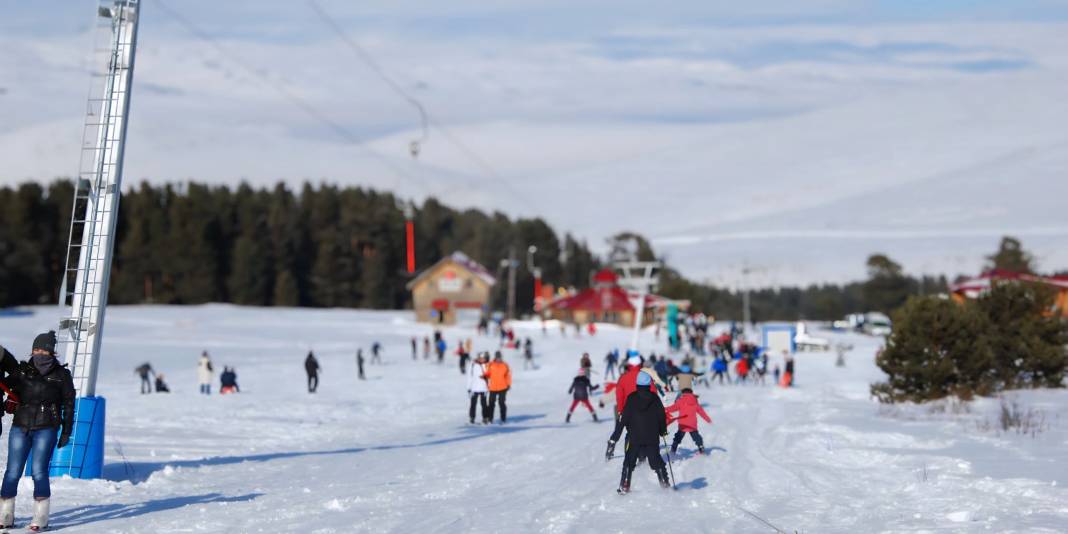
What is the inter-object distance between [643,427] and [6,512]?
6446 mm

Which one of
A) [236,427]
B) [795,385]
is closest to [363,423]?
[236,427]

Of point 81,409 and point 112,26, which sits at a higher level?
point 112,26

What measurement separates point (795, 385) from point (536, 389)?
9.59 meters

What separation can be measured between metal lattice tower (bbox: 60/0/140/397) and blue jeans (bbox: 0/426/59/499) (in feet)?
11.1

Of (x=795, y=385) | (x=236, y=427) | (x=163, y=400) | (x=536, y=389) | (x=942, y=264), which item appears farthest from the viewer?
(x=942, y=264)

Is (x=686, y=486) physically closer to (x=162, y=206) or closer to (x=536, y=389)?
(x=536, y=389)

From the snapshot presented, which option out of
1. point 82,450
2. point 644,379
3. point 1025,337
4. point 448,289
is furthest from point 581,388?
point 448,289

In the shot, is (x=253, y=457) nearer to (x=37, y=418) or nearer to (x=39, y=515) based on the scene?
(x=37, y=418)

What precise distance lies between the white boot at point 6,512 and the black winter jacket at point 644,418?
624 cm

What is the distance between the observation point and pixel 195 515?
11289mm

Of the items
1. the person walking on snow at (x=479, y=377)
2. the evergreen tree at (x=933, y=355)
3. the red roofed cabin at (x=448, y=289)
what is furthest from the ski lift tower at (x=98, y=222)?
the red roofed cabin at (x=448, y=289)

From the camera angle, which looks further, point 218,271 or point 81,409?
point 218,271

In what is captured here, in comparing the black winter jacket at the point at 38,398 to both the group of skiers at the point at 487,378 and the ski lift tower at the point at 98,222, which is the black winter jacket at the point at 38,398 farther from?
the group of skiers at the point at 487,378

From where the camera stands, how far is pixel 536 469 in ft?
52.5
